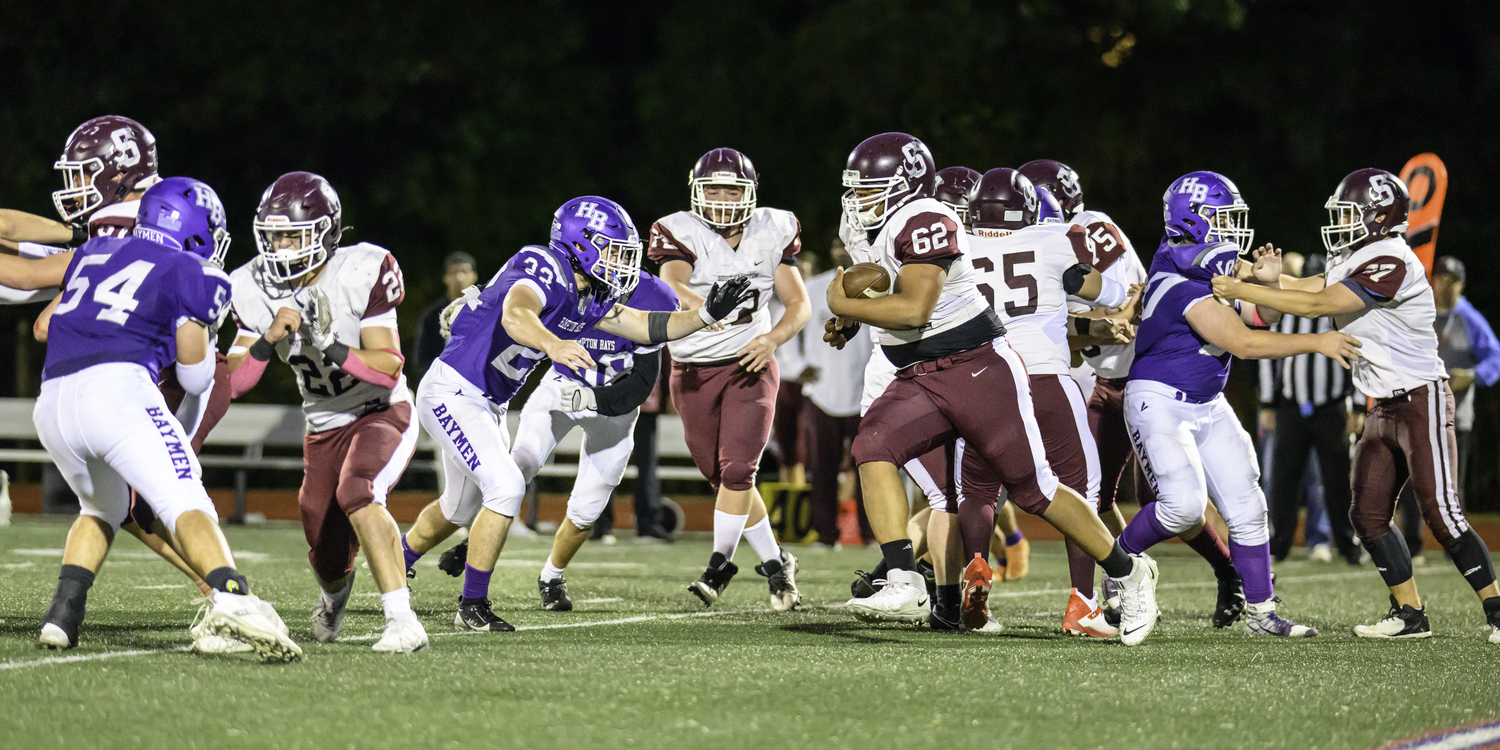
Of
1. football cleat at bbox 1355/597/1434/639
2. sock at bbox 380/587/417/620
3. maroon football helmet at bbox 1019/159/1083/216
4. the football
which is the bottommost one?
football cleat at bbox 1355/597/1434/639

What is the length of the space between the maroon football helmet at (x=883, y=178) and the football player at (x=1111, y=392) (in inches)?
28.6

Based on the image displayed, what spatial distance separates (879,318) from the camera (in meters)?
5.75

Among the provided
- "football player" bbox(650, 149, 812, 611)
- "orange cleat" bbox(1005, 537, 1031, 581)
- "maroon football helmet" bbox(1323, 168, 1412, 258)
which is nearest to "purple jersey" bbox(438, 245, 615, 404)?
"football player" bbox(650, 149, 812, 611)

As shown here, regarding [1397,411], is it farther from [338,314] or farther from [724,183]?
[338,314]

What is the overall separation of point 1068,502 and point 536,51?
15.4 m

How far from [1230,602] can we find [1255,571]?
34 centimetres

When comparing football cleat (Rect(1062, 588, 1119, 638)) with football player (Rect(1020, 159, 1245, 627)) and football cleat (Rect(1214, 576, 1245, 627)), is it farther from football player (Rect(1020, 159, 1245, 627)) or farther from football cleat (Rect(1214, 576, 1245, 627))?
football cleat (Rect(1214, 576, 1245, 627))

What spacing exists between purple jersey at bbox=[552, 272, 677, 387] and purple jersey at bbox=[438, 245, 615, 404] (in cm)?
61

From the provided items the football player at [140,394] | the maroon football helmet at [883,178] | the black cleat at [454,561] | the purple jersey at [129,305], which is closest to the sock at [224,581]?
the football player at [140,394]

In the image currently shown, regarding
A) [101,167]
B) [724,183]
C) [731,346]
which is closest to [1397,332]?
[731,346]

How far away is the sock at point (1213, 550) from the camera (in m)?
6.70

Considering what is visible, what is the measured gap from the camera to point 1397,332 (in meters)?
6.58

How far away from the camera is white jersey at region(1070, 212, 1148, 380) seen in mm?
6625

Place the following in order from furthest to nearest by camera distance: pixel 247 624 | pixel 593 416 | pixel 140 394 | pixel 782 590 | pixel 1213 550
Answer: pixel 782 590 → pixel 593 416 → pixel 1213 550 → pixel 140 394 → pixel 247 624
